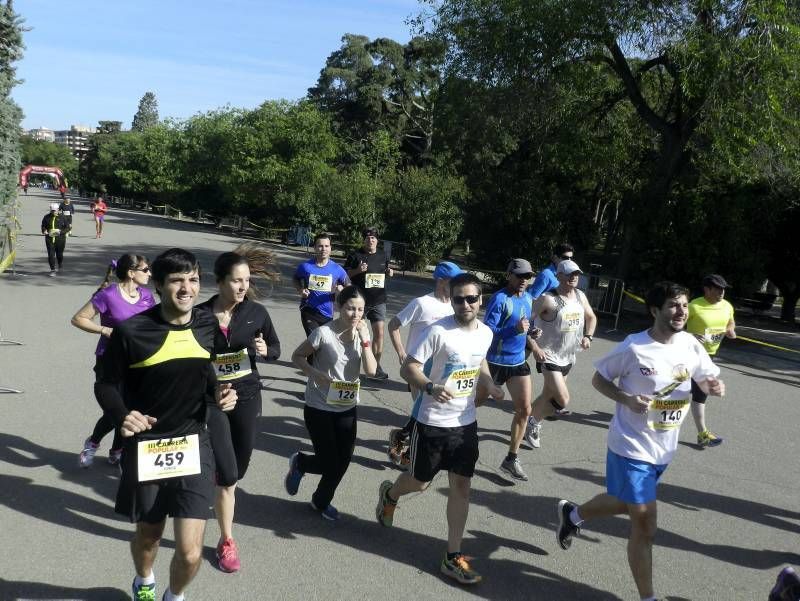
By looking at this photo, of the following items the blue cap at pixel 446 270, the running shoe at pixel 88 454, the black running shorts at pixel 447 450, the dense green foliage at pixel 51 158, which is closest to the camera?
the black running shorts at pixel 447 450

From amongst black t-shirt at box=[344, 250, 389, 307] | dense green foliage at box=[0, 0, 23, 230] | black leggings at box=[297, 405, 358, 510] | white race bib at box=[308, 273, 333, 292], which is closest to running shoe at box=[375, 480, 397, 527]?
black leggings at box=[297, 405, 358, 510]

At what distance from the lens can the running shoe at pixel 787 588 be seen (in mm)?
3053

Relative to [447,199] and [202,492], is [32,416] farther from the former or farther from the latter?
[447,199]

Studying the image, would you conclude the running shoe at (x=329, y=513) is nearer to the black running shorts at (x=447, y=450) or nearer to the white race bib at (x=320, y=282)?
the black running shorts at (x=447, y=450)

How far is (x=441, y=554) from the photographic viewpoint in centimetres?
499

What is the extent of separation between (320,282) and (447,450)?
4.41m

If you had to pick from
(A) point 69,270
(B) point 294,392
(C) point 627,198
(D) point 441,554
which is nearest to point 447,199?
(C) point 627,198

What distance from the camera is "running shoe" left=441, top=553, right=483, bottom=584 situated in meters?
4.55

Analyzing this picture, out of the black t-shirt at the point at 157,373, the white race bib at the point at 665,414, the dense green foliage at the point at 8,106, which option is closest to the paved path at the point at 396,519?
the white race bib at the point at 665,414

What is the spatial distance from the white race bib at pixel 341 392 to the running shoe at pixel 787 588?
2.82m

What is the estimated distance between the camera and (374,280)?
33.2 feet

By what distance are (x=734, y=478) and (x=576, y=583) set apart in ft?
9.85

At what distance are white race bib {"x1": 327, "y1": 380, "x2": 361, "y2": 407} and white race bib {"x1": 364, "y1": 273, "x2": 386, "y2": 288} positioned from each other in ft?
16.0

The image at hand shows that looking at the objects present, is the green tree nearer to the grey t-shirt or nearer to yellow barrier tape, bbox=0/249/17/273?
yellow barrier tape, bbox=0/249/17/273
